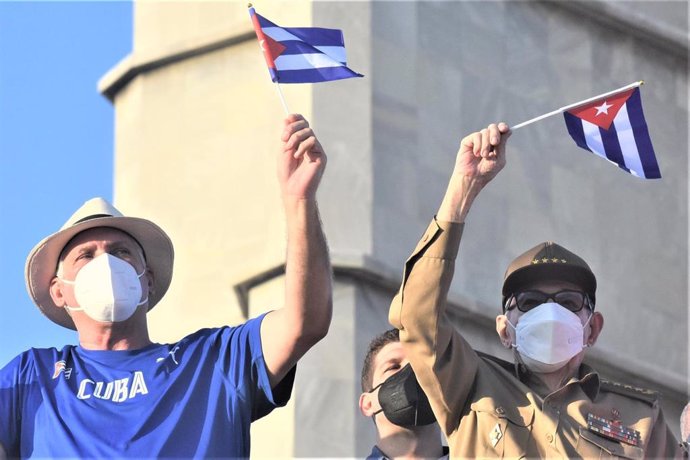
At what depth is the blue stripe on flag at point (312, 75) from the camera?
11695 millimetres

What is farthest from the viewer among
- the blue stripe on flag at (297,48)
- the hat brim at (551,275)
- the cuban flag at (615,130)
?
the blue stripe on flag at (297,48)

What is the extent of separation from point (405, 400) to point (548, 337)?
70 cm

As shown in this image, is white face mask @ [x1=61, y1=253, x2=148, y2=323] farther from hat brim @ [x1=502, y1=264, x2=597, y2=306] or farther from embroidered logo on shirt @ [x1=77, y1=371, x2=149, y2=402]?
hat brim @ [x1=502, y1=264, x2=597, y2=306]

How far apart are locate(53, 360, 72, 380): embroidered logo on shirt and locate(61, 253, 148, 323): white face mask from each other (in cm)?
31

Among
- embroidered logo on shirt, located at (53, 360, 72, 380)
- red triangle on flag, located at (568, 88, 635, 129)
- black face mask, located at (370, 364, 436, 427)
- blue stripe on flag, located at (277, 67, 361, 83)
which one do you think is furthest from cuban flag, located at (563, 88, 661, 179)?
embroidered logo on shirt, located at (53, 360, 72, 380)

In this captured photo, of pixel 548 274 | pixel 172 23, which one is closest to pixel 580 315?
pixel 548 274

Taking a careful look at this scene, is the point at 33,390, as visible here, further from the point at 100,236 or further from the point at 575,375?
the point at 575,375

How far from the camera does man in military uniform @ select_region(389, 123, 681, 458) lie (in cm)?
1031

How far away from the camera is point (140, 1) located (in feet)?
65.4

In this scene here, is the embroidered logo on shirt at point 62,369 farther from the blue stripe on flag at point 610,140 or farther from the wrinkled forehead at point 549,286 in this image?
the blue stripe on flag at point 610,140

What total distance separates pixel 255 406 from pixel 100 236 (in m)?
1.27

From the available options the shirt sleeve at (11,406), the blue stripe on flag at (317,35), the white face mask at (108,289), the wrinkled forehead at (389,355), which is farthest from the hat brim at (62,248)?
the blue stripe on flag at (317,35)

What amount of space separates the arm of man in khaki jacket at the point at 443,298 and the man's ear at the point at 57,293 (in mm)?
1797

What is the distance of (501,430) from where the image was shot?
1035cm
